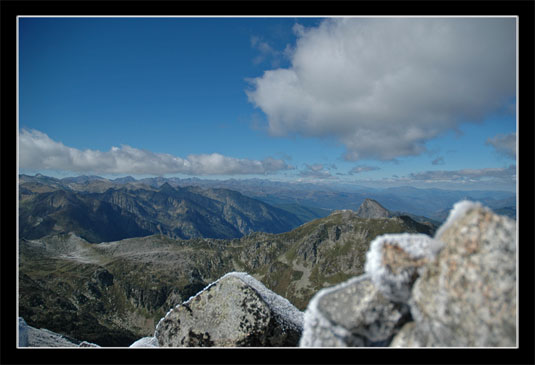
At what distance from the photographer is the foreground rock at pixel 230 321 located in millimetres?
7602

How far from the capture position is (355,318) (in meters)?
3.97

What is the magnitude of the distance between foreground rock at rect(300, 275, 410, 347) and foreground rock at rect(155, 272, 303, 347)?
391 cm

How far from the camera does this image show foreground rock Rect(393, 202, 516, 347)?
330 centimetres

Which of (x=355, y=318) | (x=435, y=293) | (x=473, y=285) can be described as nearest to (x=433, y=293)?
(x=435, y=293)

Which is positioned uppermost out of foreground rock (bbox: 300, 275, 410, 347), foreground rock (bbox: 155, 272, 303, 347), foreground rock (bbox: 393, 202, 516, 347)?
foreground rock (bbox: 393, 202, 516, 347)

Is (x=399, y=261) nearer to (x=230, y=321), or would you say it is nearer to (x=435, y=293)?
(x=435, y=293)

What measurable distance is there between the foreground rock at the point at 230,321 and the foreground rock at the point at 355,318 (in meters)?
3.91

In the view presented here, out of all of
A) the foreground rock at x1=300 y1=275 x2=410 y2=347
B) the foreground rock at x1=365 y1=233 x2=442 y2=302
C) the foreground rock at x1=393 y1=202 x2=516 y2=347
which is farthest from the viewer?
the foreground rock at x1=300 y1=275 x2=410 y2=347

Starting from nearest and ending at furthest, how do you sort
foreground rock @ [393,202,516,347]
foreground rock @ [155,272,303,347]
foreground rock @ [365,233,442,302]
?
1. foreground rock @ [393,202,516,347]
2. foreground rock @ [365,233,442,302]
3. foreground rock @ [155,272,303,347]

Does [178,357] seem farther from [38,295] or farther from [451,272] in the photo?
[38,295]

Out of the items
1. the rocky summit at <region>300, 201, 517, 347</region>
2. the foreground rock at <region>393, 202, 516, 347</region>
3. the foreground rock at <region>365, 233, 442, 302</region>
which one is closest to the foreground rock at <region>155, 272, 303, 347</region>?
the rocky summit at <region>300, 201, 517, 347</region>

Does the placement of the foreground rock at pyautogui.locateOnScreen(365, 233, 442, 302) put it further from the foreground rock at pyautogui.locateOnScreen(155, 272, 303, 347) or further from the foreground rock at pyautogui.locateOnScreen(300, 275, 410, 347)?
the foreground rock at pyautogui.locateOnScreen(155, 272, 303, 347)

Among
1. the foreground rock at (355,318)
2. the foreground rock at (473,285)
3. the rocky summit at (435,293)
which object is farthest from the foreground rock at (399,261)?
the foreground rock at (355,318)

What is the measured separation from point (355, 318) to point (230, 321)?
4.83 m
